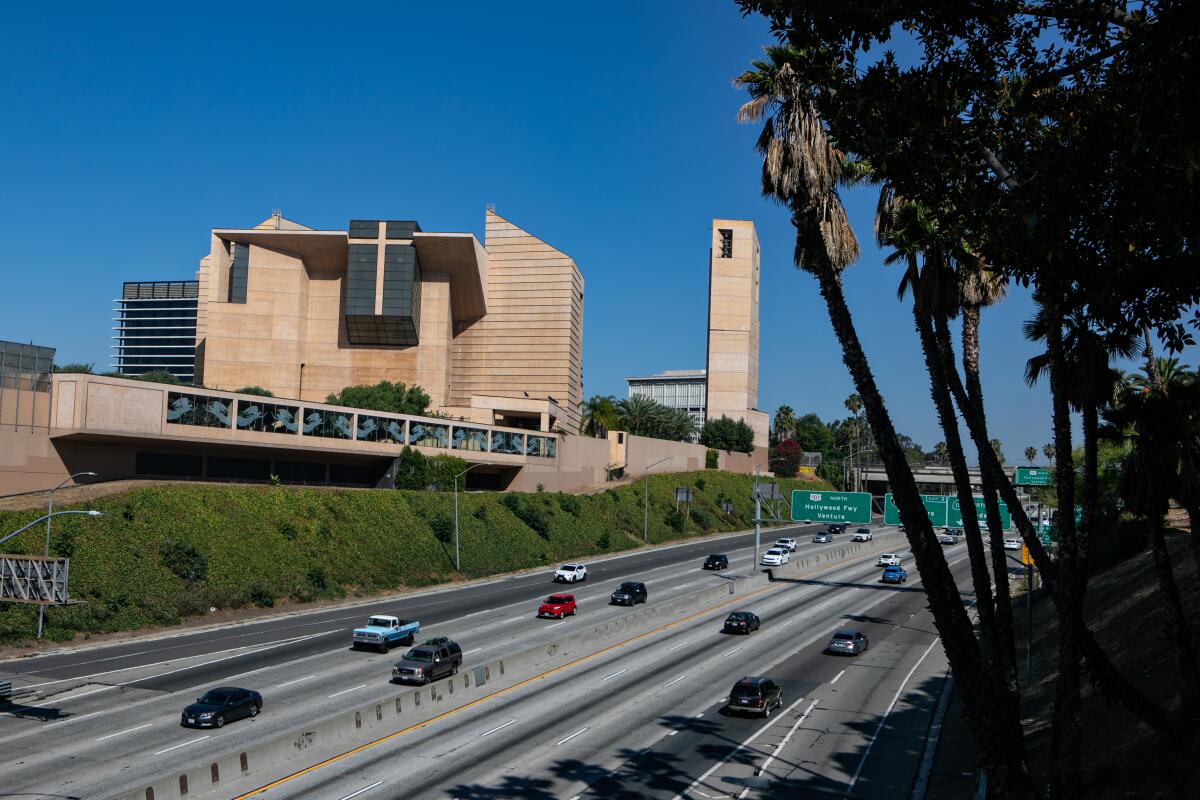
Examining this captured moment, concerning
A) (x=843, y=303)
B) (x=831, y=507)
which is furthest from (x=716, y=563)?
(x=843, y=303)

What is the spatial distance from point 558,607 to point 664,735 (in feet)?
84.4

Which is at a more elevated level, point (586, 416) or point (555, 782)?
point (586, 416)

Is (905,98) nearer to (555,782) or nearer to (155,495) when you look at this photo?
(555,782)

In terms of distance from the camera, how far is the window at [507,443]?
94.9m

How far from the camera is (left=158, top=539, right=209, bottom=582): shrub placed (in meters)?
54.6

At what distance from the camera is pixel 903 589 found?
7425 cm

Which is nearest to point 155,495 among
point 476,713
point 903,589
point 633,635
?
point 633,635

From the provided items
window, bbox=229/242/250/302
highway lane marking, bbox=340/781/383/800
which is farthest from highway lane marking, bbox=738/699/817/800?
window, bbox=229/242/250/302

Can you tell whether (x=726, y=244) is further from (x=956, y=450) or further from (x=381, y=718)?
(x=956, y=450)

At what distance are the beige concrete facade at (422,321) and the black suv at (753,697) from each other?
70.4m

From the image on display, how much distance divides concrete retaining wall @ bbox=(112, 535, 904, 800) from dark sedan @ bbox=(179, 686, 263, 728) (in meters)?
3.67

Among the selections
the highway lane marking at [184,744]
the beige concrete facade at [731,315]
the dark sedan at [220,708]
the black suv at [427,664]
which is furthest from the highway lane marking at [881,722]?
the beige concrete facade at [731,315]

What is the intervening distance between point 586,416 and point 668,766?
10625 centimetres

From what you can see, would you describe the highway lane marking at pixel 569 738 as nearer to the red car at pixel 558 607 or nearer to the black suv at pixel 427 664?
the black suv at pixel 427 664
